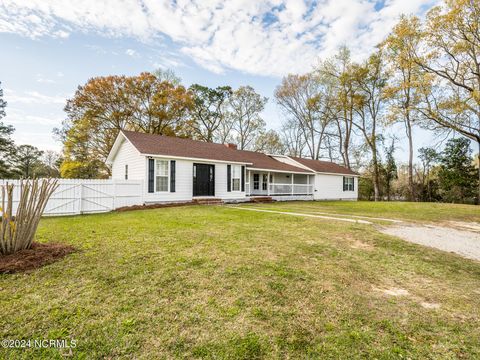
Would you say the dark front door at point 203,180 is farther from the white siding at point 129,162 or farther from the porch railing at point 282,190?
the porch railing at point 282,190

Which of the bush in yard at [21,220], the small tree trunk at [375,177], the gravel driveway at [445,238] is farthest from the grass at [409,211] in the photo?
the small tree trunk at [375,177]

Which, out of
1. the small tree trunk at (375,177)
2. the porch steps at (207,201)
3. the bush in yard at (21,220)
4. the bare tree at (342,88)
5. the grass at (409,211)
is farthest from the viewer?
the small tree trunk at (375,177)

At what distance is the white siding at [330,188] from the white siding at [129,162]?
50.4ft

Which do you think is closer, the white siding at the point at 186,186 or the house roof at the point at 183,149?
the white siding at the point at 186,186

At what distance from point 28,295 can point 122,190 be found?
9.66 meters

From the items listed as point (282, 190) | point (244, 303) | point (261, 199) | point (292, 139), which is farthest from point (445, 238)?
point (292, 139)

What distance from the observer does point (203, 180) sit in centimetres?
1516

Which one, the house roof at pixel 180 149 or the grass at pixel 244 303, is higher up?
the house roof at pixel 180 149

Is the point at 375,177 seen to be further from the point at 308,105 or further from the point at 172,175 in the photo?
the point at 172,175

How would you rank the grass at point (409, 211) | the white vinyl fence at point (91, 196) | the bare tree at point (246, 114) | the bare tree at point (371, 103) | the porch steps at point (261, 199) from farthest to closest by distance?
the bare tree at point (246, 114)
the bare tree at point (371, 103)
the porch steps at point (261, 199)
the grass at point (409, 211)
the white vinyl fence at point (91, 196)

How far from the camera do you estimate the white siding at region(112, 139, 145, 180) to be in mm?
13352

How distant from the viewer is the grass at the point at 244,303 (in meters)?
2.10

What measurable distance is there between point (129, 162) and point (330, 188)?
59.0 ft

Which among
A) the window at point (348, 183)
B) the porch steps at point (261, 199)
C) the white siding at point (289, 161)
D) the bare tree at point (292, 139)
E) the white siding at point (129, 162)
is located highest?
the bare tree at point (292, 139)
